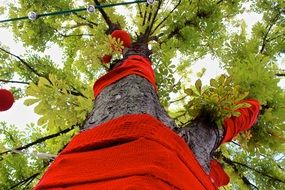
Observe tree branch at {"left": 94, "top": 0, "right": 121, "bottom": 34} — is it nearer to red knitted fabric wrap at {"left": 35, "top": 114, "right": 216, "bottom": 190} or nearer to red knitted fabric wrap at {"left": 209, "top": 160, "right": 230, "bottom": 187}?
red knitted fabric wrap at {"left": 209, "top": 160, "right": 230, "bottom": 187}

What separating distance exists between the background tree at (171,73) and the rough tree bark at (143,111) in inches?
6.1

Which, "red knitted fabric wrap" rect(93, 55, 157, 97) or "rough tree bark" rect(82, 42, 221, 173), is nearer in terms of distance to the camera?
"rough tree bark" rect(82, 42, 221, 173)

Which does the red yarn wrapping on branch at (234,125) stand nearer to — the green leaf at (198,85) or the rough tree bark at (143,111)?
the rough tree bark at (143,111)

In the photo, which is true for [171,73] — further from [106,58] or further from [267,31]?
[267,31]

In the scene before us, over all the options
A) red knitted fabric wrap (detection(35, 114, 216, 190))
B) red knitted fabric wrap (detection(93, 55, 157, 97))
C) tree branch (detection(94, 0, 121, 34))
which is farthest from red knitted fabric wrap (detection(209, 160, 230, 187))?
tree branch (detection(94, 0, 121, 34))

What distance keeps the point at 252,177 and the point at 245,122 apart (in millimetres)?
1869

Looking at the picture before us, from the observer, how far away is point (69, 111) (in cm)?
307

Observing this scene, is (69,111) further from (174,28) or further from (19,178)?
(174,28)

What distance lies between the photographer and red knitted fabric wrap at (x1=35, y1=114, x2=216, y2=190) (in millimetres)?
1180

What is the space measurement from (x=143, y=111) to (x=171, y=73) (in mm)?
1620

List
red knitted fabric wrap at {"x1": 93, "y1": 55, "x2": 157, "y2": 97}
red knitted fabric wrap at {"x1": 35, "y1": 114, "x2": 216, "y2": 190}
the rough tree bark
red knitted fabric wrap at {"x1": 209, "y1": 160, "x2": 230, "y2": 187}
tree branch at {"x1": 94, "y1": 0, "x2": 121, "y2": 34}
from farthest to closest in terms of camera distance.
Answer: tree branch at {"x1": 94, "y1": 0, "x2": 121, "y2": 34}
red knitted fabric wrap at {"x1": 209, "y1": 160, "x2": 230, "y2": 187}
red knitted fabric wrap at {"x1": 93, "y1": 55, "x2": 157, "y2": 97}
the rough tree bark
red knitted fabric wrap at {"x1": 35, "y1": 114, "x2": 216, "y2": 190}

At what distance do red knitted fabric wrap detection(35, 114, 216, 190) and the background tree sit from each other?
867 mm

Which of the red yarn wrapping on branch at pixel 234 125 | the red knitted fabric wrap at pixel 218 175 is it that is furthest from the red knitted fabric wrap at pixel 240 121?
the red knitted fabric wrap at pixel 218 175

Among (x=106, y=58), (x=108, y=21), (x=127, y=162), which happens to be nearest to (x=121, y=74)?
(x=106, y=58)
